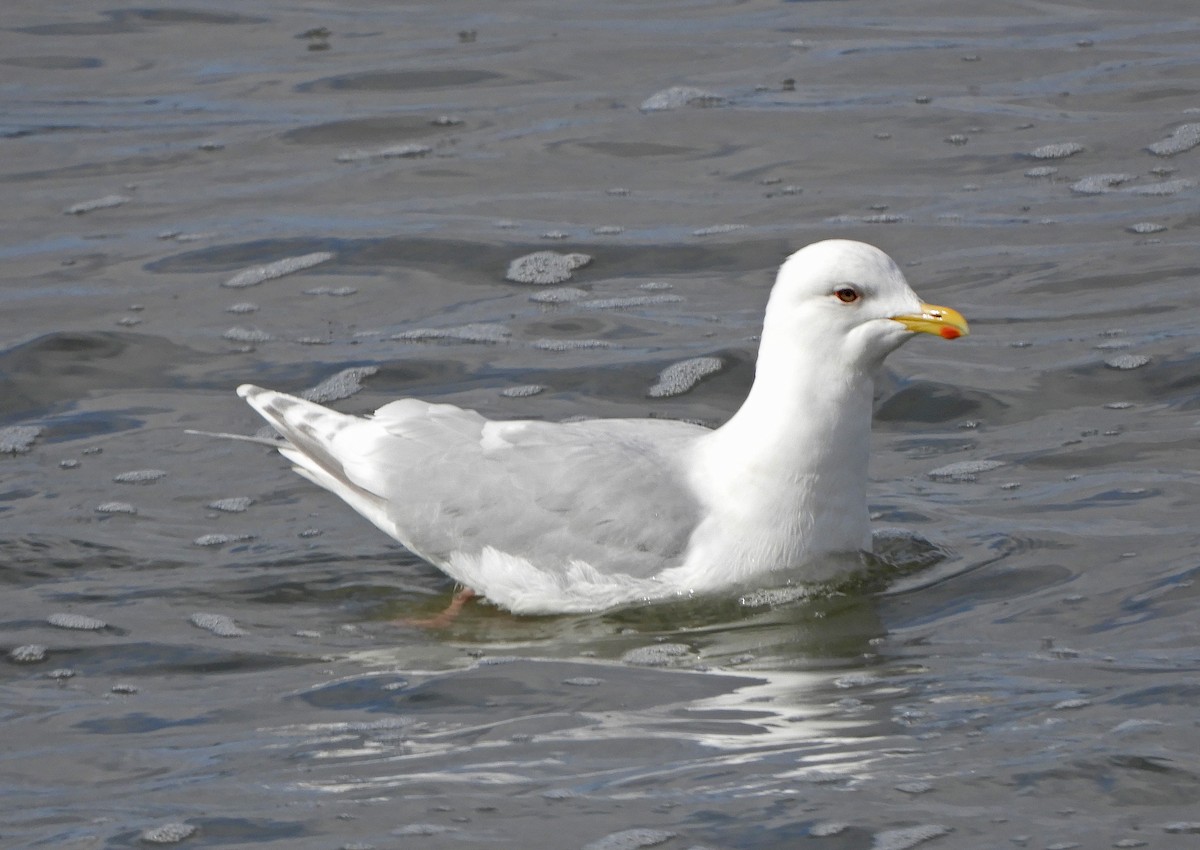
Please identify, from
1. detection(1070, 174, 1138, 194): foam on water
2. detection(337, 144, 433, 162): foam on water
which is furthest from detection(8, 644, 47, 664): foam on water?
detection(1070, 174, 1138, 194): foam on water

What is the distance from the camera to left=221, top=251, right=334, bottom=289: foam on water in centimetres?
1054

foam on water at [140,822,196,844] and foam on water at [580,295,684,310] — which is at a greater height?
foam on water at [580,295,684,310]

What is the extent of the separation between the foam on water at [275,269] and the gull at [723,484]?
3714mm

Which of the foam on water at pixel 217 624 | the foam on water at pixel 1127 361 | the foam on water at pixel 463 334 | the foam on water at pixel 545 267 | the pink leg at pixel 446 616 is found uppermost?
the foam on water at pixel 545 267

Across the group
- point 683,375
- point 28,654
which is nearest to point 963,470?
point 683,375

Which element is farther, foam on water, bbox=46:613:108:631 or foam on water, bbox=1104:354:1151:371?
foam on water, bbox=1104:354:1151:371

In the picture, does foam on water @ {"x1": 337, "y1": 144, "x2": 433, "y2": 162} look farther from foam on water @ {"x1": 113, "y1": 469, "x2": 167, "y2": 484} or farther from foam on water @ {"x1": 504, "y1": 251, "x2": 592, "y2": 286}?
foam on water @ {"x1": 113, "y1": 469, "x2": 167, "y2": 484}

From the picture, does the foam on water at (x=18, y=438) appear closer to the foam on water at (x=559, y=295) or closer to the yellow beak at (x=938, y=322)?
the foam on water at (x=559, y=295)

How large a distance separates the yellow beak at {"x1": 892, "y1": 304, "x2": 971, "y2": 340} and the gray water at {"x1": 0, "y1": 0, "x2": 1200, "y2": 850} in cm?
94

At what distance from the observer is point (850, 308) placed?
22.0 ft

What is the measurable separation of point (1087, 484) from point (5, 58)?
32.7 ft

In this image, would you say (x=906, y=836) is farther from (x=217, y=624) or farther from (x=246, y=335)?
(x=246, y=335)

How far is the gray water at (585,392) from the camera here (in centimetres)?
522

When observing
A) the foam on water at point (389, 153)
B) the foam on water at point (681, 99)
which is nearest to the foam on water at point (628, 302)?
the foam on water at point (389, 153)
